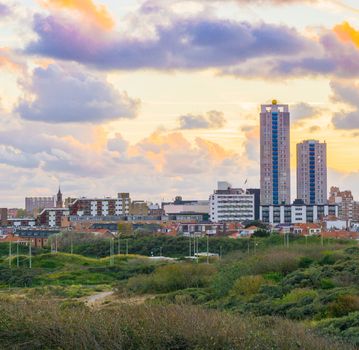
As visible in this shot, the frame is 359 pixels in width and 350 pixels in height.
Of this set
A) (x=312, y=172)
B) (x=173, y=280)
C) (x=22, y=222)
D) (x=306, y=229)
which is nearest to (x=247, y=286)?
(x=173, y=280)

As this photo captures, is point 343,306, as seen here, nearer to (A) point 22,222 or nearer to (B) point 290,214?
(B) point 290,214

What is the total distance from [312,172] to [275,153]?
482 inches

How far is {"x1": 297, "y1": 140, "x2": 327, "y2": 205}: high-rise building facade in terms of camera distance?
170250 millimetres

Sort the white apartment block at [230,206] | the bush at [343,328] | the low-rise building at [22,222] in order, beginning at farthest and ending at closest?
the white apartment block at [230,206]
the low-rise building at [22,222]
the bush at [343,328]

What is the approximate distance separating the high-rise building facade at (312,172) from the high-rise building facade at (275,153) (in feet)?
30.4

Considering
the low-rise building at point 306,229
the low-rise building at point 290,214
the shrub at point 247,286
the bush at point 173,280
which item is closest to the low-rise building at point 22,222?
the low-rise building at point 290,214

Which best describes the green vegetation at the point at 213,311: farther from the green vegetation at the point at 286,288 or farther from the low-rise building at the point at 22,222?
Answer: the low-rise building at the point at 22,222

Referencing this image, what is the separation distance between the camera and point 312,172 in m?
172

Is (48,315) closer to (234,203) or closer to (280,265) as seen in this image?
(280,265)

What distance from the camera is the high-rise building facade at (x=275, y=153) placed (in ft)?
522

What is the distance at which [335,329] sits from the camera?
60.8ft

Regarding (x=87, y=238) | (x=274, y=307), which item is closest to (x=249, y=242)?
(x=87, y=238)

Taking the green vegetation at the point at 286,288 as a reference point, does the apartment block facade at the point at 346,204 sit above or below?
above

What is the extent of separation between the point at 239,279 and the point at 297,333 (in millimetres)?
19873
